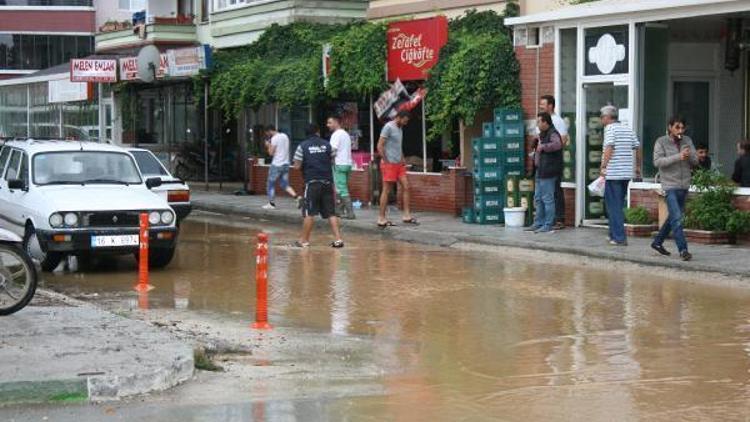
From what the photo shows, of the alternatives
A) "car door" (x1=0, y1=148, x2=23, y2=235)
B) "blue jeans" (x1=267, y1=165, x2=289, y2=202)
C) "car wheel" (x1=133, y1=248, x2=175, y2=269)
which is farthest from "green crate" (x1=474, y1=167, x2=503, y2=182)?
"car door" (x1=0, y1=148, x2=23, y2=235)

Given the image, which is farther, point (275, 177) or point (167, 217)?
point (275, 177)

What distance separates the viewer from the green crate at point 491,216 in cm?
Answer: 1944

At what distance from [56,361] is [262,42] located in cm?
2107

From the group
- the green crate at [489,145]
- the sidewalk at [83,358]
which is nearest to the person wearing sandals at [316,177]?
Answer: the green crate at [489,145]

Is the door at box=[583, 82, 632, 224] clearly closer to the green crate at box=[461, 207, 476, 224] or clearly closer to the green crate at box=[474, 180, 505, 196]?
the green crate at box=[474, 180, 505, 196]

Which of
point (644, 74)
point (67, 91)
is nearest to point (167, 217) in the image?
point (644, 74)

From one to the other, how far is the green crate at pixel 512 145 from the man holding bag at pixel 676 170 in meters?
4.90

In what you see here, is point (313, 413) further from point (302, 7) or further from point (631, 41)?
point (302, 7)

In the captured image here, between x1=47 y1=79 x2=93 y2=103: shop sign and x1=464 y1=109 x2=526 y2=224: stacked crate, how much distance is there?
22.4m

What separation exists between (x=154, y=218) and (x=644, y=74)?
8.12m

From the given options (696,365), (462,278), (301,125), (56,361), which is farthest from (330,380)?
(301,125)

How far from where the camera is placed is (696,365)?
28.8ft

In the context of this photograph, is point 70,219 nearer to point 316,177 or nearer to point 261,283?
point 316,177

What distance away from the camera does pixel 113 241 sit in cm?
1384
